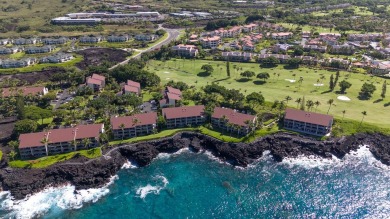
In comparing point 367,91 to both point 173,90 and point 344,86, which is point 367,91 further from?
point 173,90

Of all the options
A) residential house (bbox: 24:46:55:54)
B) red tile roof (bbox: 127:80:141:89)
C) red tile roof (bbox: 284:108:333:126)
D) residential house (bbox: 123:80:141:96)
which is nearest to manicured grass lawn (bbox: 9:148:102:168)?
residential house (bbox: 123:80:141:96)

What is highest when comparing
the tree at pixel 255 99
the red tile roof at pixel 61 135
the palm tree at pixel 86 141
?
the tree at pixel 255 99

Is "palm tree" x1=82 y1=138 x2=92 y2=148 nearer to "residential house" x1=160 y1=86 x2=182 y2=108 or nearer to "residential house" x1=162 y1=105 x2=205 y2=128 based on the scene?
"residential house" x1=162 y1=105 x2=205 y2=128

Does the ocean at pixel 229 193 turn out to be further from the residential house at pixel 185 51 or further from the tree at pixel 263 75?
the residential house at pixel 185 51

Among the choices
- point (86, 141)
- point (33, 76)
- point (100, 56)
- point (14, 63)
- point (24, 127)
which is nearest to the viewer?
point (86, 141)

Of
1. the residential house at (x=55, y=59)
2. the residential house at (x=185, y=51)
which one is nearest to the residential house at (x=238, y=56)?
the residential house at (x=185, y=51)

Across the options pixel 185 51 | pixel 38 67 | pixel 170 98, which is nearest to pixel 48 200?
pixel 170 98
